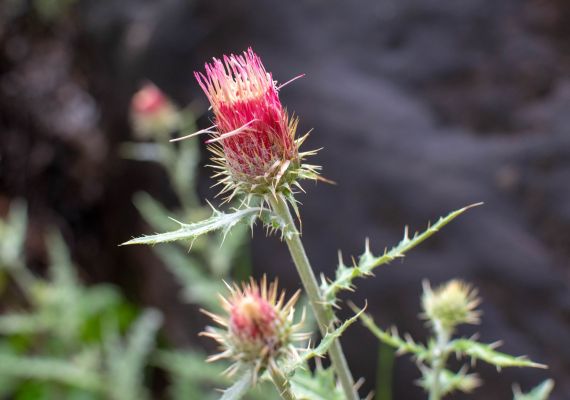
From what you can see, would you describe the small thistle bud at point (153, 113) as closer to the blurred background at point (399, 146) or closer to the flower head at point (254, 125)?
the blurred background at point (399, 146)

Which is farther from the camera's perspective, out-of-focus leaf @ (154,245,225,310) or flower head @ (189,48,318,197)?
out-of-focus leaf @ (154,245,225,310)

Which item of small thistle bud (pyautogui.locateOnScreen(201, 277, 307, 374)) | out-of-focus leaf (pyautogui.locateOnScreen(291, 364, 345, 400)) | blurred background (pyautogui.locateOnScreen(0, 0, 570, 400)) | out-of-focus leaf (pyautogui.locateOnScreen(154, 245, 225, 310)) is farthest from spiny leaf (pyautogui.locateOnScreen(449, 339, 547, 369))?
out-of-focus leaf (pyautogui.locateOnScreen(154, 245, 225, 310))

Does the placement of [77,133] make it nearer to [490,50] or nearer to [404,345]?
[490,50]

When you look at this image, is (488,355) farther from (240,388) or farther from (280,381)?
(240,388)

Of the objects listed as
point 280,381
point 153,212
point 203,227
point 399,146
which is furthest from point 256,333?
point 153,212

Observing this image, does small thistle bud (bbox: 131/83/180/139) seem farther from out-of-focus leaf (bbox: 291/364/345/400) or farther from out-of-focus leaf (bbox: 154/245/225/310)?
out-of-focus leaf (bbox: 291/364/345/400)
